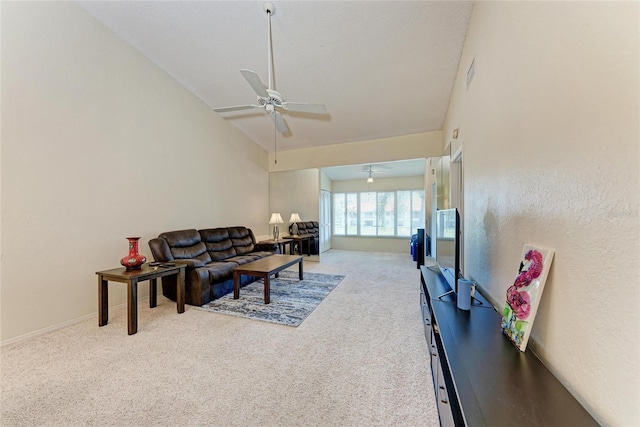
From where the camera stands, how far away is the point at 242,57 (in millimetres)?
3363

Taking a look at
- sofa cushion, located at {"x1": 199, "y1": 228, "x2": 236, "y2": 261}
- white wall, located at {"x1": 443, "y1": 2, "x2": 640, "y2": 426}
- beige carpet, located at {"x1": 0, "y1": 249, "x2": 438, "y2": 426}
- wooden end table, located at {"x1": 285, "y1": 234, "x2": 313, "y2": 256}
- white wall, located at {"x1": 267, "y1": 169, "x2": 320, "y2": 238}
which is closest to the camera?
white wall, located at {"x1": 443, "y1": 2, "x2": 640, "y2": 426}

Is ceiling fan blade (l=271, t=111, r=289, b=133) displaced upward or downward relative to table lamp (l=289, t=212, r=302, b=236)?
upward

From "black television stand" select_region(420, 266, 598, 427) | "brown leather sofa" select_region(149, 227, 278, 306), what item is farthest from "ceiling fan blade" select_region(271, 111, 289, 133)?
"black television stand" select_region(420, 266, 598, 427)

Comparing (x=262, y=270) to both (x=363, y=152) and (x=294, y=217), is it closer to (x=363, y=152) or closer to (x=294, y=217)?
(x=294, y=217)

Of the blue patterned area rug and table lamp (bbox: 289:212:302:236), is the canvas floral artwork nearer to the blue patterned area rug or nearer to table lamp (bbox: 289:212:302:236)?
the blue patterned area rug

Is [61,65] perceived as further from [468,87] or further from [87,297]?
[468,87]

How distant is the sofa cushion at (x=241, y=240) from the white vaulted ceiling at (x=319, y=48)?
2.48m

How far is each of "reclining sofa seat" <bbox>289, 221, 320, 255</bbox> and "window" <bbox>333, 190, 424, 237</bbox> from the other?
1607mm

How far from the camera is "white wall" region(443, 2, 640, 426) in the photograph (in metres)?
0.70

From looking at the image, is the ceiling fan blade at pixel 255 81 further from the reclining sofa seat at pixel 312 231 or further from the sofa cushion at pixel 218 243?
the reclining sofa seat at pixel 312 231

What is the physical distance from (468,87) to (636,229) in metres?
2.44

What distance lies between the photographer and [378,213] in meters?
7.98

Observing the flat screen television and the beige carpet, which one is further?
the flat screen television

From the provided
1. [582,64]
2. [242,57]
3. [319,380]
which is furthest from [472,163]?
[242,57]
